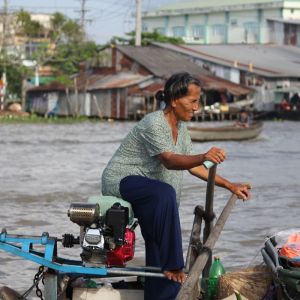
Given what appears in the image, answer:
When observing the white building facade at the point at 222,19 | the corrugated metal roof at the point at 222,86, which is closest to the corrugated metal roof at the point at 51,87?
the corrugated metal roof at the point at 222,86

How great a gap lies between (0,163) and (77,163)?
1.59 meters

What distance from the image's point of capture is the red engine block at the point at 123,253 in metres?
4.34

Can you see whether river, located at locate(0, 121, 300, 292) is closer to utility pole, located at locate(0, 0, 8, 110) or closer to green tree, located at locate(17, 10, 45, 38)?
utility pole, located at locate(0, 0, 8, 110)

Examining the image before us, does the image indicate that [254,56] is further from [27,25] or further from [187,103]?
[187,103]

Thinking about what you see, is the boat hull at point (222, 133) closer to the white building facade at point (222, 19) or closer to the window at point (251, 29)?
the white building facade at point (222, 19)

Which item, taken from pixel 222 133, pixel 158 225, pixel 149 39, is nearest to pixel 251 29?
pixel 149 39

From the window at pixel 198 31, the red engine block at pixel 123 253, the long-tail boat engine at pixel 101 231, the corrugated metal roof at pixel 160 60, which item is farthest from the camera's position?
the window at pixel 198 31

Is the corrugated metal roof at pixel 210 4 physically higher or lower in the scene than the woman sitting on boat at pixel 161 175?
higher

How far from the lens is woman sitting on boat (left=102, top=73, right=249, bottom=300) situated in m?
4.25

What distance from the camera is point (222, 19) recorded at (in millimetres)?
79438

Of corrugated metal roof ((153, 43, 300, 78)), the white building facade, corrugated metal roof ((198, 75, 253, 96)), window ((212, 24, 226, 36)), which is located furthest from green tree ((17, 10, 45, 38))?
window ((212, 24, 226, 36))

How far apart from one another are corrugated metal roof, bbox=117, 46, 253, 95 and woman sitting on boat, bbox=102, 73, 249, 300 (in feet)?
134

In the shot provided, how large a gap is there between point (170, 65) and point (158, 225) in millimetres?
44327

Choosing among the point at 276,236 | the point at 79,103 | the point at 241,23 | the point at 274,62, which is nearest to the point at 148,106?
the point at 79,103
